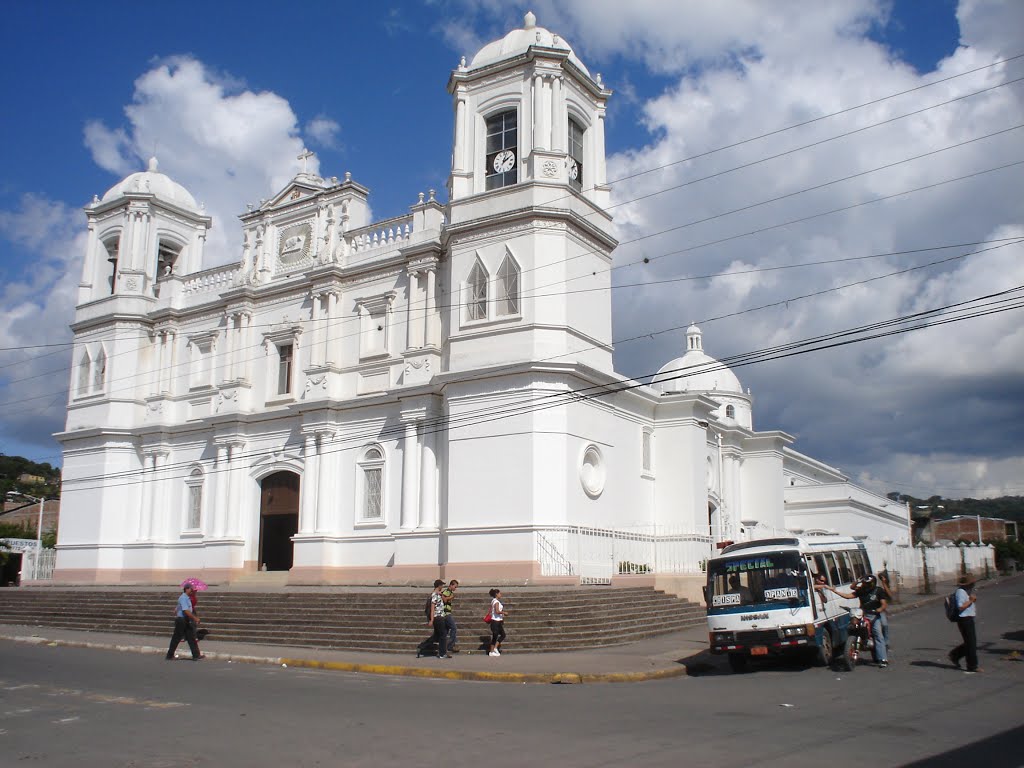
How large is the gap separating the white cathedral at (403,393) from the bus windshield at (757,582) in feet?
24.0

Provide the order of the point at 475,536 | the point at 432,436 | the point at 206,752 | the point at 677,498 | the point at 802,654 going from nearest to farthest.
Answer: the point at 206,752 → the point at 802,654 → the point at 475,536 → the point at 432,436 → the point at 677,498

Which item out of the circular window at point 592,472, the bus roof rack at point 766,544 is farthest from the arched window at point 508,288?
the bus roof rack at point 766,544

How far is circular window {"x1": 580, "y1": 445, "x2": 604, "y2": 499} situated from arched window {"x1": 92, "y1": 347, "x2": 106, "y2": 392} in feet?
67.1

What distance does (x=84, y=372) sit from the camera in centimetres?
3594

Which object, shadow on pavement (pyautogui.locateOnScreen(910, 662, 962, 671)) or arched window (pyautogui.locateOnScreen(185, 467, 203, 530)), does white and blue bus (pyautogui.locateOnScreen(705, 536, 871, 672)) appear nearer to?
shadow on pavement (pyautogui.locateOnScreen(910, 662, 962, 671))

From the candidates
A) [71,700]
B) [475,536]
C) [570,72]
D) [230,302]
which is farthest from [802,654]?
[230,302]

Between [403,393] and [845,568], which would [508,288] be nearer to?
[403,393]

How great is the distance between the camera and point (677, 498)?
1150 inches

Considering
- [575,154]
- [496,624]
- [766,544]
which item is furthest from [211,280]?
[766,544]

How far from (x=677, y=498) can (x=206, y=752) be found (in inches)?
869

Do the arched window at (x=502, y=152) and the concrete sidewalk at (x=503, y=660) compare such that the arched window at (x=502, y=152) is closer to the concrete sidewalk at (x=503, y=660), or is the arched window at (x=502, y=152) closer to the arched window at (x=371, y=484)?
the arched window at (x=371, y=484)

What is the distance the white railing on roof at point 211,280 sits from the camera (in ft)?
111

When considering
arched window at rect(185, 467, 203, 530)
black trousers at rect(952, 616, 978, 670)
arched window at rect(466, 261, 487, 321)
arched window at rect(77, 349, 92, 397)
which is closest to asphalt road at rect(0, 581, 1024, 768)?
black trousers at rect(952, 616, 978, 670)

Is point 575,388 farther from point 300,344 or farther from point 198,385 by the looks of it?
point 198,385
